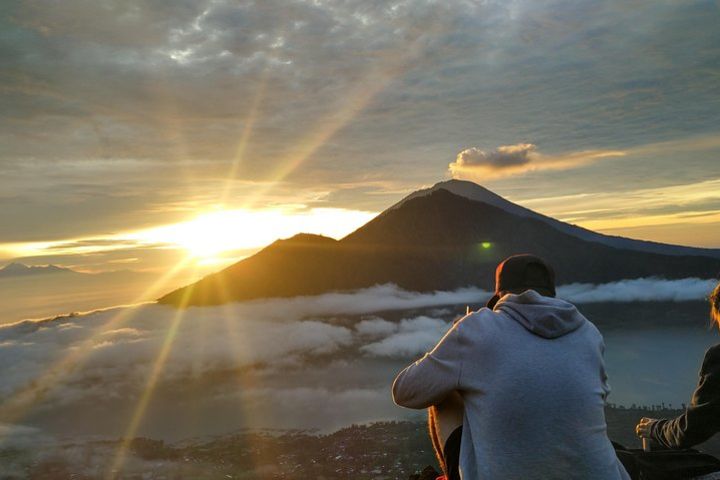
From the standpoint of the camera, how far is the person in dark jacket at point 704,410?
418 cm

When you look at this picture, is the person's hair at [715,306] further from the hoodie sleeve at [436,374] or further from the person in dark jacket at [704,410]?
the hoodie sleeve at [436,374]

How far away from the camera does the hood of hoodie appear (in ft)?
11.2

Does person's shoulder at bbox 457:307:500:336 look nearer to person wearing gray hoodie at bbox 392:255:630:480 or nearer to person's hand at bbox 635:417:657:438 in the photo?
person wearing gray hoodie at bbox 392:255:630:480

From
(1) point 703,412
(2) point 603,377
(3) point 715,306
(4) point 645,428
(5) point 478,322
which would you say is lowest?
(4) point 645,428

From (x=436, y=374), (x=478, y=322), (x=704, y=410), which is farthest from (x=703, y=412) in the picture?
(x=436, y=374)

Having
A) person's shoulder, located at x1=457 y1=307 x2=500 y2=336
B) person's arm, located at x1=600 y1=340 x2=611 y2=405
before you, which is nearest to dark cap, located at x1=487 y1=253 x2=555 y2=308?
person's shoulder, located at x1=457 y1=307 x2=500 y2=336

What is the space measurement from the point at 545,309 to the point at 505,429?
2.53ft

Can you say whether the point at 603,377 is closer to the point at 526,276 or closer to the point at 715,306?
the point at 526,276

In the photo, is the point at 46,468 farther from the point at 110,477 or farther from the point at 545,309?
the point at 545,309

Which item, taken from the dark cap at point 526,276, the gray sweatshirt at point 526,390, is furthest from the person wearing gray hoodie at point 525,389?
the dark cap at point 526,276

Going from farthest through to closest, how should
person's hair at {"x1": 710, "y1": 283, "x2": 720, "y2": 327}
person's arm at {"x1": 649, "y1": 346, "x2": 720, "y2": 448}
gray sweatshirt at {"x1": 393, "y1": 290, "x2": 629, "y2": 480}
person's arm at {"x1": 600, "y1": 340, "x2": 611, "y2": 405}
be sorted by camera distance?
person's hair at {"x1": 710, "y1": 283, "x2": 720, "y2": 327} → person's arm at {"x1": 649, "y1": 346, "x2": 720, "y2": 448} → person's arm at {"x1": 600, "y1": 340, "x2": 611, "y2": 405} → gray sweatshirt at {"x1": 393, "y1": 290, "x2": 629, "y2": 480}

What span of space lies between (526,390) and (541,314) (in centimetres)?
47

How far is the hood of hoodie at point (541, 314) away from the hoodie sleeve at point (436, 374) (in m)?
0.35

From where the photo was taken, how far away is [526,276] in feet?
12.3
